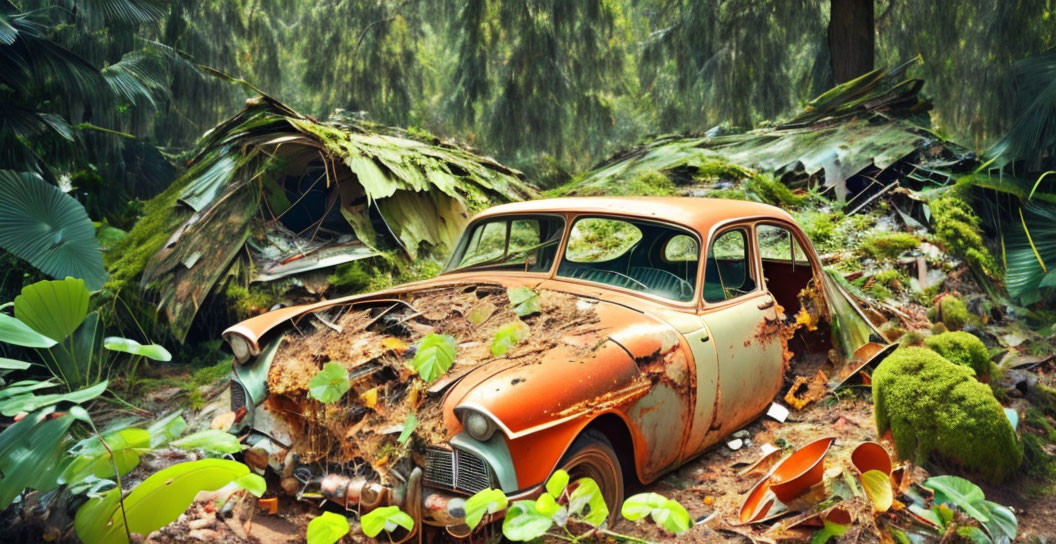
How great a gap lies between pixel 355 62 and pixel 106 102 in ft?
22.9

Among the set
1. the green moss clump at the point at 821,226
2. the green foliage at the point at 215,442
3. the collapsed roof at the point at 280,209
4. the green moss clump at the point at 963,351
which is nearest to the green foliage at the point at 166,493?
the green foliage at the point at 215,442

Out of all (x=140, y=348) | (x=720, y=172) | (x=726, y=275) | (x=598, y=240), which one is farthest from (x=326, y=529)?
(x=720, y=172)

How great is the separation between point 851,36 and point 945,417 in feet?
29.9

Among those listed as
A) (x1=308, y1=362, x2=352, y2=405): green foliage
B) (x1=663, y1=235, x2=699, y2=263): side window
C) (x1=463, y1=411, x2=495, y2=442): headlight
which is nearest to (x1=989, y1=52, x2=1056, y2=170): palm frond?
(x1=663, y1=235, x2=699, y2=263): side window

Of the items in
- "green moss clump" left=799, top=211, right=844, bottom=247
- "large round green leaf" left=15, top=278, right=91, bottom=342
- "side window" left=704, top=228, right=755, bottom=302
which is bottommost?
"green moss clump" left=799, top=211, right=844, bottom=247

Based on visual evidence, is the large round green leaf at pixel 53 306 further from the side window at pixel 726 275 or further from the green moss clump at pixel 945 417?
the green moss clump at pixel 945 417

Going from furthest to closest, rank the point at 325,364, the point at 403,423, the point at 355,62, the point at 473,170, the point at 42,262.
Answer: the point at 355,62 < the point at 473,170 < the point at 42,262 < the point at 325,364 < the point at 403,423

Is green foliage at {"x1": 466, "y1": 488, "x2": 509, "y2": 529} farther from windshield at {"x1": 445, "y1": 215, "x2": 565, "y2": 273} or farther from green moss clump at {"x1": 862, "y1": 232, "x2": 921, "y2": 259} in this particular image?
green moss clump at {"x1": 862, "y1": 232, "x2": 921, "y2": 259}

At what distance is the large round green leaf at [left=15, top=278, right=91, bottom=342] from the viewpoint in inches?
128

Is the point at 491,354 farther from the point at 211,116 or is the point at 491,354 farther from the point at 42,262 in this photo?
the point at 211,116

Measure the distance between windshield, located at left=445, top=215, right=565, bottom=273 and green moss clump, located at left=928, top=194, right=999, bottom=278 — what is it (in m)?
5.14

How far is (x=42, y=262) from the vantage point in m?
5.73

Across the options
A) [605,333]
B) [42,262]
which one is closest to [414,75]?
[42,262]

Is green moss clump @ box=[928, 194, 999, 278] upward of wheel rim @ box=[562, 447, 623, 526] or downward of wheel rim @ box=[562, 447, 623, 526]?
downward
